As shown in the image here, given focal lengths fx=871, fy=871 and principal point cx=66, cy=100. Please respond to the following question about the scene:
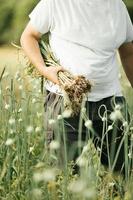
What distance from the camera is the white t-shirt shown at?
13.8 ft

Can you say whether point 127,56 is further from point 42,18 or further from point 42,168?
point 42,168

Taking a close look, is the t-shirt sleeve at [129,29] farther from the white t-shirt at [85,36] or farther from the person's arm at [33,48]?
the person's arm at [33,48]

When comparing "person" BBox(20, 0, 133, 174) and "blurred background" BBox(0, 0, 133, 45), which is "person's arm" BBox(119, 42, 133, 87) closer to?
"person" BBox(20, 0, 133, 174)

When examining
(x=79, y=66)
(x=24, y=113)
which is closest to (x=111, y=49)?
(x=79, y=66)

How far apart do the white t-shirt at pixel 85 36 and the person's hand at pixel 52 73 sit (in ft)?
0.37

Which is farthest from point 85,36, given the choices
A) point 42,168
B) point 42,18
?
point 42,168

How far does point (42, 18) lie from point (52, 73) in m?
0.28

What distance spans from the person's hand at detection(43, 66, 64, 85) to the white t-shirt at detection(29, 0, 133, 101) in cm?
11

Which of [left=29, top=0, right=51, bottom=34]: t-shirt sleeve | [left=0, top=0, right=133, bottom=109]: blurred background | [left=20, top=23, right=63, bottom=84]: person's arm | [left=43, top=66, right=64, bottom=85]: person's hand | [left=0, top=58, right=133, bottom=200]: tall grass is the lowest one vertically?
[left=0, top=58, right=133, bottom=200]: tall grass

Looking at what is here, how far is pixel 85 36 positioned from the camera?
424cm

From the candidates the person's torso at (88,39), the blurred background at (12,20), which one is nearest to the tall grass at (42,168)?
the person's torso at (88,39)

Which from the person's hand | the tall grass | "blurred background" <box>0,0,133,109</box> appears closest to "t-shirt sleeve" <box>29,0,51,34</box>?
the person's hand

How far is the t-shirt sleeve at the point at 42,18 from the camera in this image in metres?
4.21

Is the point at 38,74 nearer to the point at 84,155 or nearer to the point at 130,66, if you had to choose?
the point at 130,66
